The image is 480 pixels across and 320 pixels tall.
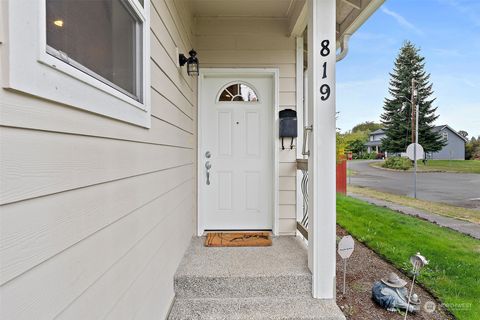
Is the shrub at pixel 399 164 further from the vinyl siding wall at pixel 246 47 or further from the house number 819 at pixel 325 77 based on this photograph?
the house number 819 at pixel 325 77

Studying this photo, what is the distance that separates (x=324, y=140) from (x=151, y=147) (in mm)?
1318

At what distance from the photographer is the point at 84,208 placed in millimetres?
840

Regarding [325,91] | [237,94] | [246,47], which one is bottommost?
[325,91]

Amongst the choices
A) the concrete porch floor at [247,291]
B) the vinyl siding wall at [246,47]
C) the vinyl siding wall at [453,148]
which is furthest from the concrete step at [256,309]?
the vinyl siding wall at [453,148]

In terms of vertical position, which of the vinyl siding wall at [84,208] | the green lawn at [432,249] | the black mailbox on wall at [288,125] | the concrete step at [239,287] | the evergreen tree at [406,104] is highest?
the evergreen tree at [406,104]

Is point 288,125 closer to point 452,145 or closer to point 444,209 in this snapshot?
point 444,209

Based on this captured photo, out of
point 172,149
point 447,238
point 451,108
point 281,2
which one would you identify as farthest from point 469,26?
point 172,149

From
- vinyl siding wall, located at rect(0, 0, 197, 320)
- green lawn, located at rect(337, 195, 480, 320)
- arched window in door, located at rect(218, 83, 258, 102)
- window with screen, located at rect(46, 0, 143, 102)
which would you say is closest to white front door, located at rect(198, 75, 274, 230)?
arched window in door, located at rect(218, 83, 258, 102)

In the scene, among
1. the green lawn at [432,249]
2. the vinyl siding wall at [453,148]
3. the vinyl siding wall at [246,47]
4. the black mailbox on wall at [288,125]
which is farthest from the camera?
the vinyl siding wall at [453,148]

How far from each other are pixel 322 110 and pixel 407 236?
3.37m

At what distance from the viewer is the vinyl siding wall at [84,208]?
1.88ft

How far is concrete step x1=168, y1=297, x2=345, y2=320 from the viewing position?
192cm

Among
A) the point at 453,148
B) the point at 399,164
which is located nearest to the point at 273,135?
the point at 399,164

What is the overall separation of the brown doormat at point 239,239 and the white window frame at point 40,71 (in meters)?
2.17
